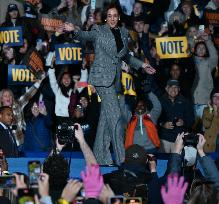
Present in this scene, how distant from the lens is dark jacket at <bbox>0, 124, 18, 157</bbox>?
11.5 meters

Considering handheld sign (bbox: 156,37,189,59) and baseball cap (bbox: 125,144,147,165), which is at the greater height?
handheld sign (bbox: 156,37,189,59)

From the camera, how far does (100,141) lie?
1086cm

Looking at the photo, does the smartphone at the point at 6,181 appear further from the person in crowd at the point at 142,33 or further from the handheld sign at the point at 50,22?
the handheld sign at the point at 50,22

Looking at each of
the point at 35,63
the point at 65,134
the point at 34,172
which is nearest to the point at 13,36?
the point at 35,63

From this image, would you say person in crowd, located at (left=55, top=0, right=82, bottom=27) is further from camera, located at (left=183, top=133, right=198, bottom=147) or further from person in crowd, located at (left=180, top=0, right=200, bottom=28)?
camera, located at (left=183, top=133, right=198, bottom=147)

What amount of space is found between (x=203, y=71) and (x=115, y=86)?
4.08m

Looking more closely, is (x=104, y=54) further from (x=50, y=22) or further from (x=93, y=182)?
(x=50, y=22)

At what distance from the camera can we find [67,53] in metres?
14.3

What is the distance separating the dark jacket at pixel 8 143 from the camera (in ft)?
37.9

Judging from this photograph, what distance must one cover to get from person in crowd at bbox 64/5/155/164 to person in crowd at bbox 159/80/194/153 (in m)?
2.31

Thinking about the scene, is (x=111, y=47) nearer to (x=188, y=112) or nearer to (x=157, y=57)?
(x=188, y=112)

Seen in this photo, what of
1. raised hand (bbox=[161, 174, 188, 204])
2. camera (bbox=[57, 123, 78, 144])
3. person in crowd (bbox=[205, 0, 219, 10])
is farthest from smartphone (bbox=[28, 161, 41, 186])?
person in crowd (bbox=[205, 0, 219, 10])

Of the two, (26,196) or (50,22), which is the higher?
(50,22)

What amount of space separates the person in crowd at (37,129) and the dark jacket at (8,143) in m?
1.00
